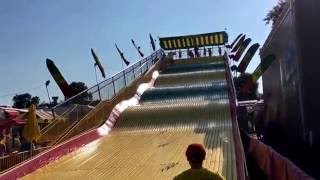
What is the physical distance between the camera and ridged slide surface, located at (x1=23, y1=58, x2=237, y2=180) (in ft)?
36.3

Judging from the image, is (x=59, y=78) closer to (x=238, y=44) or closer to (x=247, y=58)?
(x=247, y=58)

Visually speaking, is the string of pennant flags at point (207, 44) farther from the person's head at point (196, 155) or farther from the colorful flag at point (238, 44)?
the person's head at point (196, 155)

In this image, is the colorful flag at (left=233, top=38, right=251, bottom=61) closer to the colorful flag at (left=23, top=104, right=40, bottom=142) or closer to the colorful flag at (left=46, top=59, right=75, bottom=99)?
the colorful flag at (left=46, top=59, right=75, bottom=99)

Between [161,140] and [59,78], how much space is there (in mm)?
16436

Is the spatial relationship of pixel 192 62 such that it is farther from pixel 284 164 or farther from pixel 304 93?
pixel 284 164

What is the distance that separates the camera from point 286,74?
69.8ft

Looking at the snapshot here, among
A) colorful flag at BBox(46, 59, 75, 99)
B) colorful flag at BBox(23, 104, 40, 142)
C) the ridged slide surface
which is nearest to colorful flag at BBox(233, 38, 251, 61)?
the ridged slide surface

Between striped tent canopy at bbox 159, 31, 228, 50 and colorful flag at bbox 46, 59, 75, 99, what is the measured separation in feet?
46.5

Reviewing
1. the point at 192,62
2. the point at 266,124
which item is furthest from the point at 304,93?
the point at 192,62

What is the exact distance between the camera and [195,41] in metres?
43.1

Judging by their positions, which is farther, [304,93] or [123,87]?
[123,87]

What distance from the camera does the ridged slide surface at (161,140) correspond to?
11055 millimetres

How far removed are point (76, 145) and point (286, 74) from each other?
32.8 ft

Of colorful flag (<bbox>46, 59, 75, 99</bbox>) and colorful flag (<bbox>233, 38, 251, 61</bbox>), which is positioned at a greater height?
colorful flag (<bbox>233, 38, 251, 61</bbox>)
